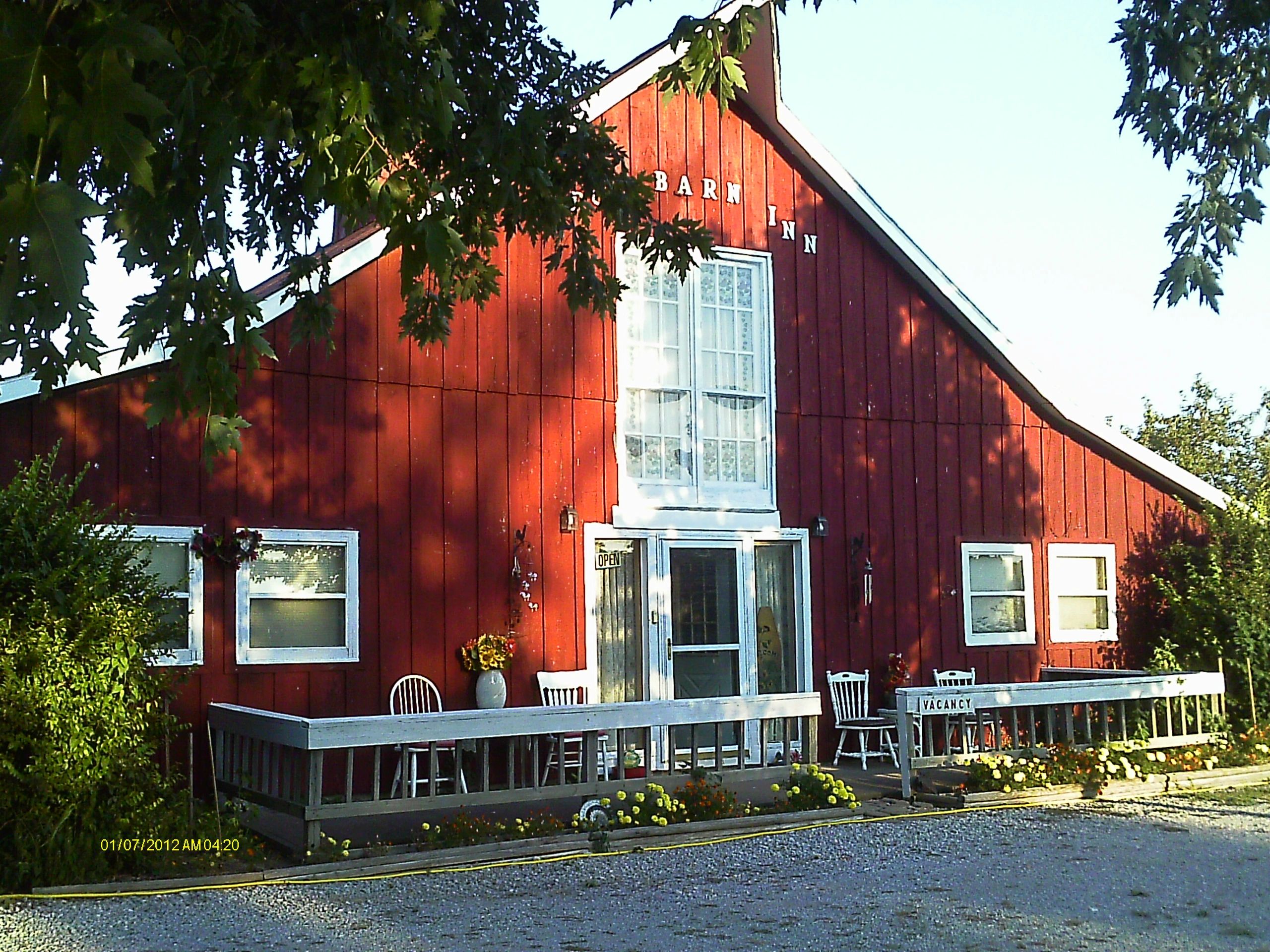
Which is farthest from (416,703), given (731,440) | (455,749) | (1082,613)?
(1082,613)

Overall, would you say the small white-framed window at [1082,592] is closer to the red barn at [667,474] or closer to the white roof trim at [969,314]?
the red barn at [667,474]

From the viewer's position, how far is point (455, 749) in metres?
9.55

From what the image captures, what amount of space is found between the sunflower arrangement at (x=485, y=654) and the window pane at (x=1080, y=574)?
607 cm

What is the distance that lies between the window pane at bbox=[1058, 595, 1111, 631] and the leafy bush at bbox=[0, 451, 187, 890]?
30.2ft

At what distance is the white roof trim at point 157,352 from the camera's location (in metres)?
9.42

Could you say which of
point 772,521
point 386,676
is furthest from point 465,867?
point 772,521

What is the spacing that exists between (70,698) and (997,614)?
30.2ft

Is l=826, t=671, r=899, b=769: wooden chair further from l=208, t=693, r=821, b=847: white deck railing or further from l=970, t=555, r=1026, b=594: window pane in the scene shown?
l=970, t=555, r=1026, b=594: window pane

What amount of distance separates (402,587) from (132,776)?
3.23 m

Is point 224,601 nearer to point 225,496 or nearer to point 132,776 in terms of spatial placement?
point 225,496

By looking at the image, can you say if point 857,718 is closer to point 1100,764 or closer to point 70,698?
point 1100,764

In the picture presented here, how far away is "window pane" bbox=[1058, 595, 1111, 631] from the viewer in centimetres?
1420

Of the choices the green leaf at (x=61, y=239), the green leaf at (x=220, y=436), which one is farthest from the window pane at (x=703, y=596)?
the green leaf at (x=61, y=239)

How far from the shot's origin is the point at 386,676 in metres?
10.8
